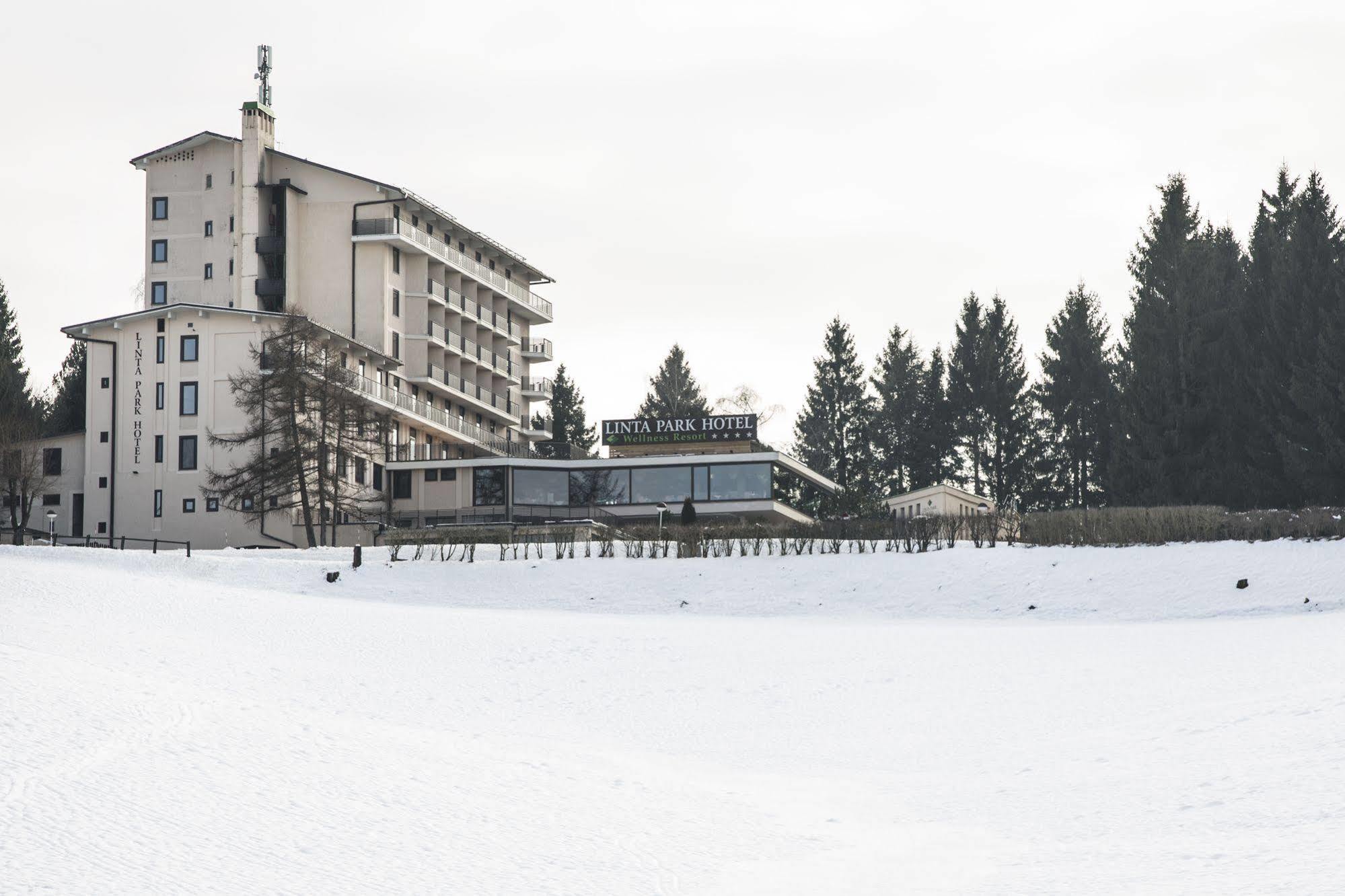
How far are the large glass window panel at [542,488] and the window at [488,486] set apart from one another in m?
0.65

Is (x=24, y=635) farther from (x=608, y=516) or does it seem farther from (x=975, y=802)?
(x=608, y=516)

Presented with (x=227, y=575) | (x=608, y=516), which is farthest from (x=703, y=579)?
(x=608, y=516)

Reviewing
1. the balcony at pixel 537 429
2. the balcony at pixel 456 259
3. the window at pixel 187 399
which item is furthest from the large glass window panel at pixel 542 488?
the balcony at pixel 537 429

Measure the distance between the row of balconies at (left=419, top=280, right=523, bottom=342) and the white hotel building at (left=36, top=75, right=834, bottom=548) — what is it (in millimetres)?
192

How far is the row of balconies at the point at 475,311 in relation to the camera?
74.5m

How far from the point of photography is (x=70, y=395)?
77875mm

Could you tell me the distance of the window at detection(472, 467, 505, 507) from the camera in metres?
63.0

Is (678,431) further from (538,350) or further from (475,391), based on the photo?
(538,350)

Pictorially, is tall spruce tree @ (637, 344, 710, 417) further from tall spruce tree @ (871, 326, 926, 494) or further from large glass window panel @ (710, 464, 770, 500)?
large glass window panel @ (710, 464, 770, 500)

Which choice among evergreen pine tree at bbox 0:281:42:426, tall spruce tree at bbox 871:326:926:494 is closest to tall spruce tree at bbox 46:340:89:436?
evergreen pine tree at bbox 0:281:42:426

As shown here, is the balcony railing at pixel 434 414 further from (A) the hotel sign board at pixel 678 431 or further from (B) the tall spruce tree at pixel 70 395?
(B) the tall spruce tree at pixel 70 395

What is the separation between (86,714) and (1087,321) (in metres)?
72.5

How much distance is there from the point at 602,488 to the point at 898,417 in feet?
84.8

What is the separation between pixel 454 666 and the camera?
74.3ft
